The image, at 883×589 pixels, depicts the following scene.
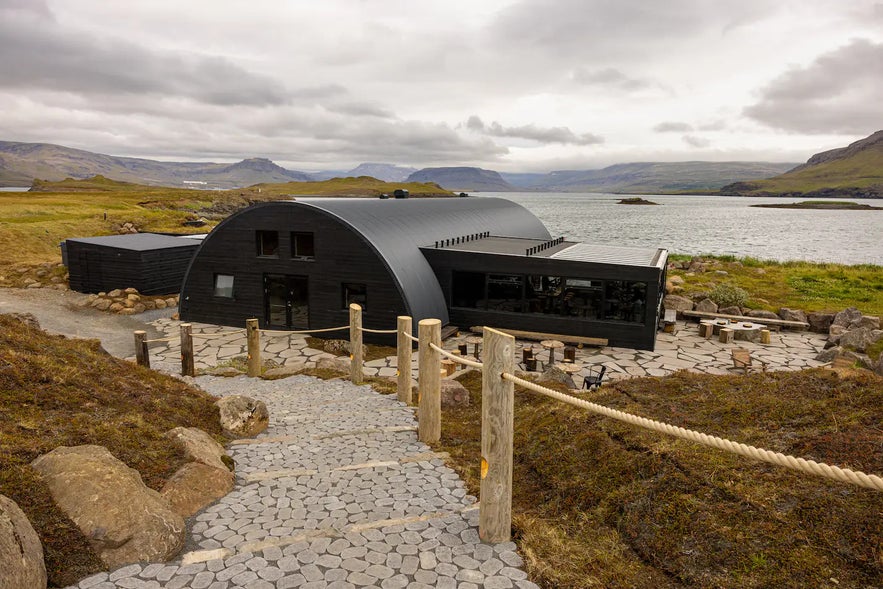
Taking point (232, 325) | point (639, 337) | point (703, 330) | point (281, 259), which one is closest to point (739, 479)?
point (639, 337)

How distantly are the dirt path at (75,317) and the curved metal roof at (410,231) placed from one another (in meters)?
9.09

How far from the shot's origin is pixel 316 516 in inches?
247

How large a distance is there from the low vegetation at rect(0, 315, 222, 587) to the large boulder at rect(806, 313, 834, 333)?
24.5 meters

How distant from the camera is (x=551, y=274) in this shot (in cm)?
2136

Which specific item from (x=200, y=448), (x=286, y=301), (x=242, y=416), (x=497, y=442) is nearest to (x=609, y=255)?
(x=286, y=301)

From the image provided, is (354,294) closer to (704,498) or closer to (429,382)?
(429,382)

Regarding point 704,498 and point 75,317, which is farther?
point 75,317

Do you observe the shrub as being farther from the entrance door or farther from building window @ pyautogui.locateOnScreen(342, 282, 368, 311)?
the entrance door

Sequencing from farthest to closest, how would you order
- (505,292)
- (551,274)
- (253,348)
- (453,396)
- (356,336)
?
(505,292) → (551,274) → (253,348) → (356,336) → (453,396)

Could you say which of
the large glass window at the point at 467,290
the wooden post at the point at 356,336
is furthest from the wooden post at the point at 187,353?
the large glass window at the point at 467,290

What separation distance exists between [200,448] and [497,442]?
4.26m

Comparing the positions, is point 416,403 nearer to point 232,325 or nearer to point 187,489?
point 187,489

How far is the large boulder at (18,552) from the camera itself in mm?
4195

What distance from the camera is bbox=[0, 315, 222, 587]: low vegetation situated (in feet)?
16.5
